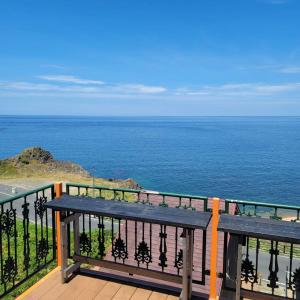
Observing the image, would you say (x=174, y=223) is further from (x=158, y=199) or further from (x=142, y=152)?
(x=142, y=152)

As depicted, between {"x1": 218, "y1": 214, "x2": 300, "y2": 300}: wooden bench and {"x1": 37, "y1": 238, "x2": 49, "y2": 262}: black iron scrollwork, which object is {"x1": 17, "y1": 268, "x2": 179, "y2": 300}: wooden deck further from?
{"x1": 218, "y1": 214, "x2": 300, "y2": 300}: wooden bench

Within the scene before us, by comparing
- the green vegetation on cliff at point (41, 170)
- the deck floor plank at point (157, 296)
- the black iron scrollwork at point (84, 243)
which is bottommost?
the green vegetation on cliff at point (41, 170)

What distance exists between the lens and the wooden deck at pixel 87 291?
494cm

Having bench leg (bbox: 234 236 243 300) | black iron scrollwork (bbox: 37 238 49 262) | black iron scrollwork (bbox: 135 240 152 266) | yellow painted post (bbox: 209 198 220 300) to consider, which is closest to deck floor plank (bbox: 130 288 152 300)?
black iron scrollwork (bbox: 135 240 152 266)

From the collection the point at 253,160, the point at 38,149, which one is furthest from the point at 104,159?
the point at 253,160

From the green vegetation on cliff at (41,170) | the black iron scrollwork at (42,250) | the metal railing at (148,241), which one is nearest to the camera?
the metal railing at (148,241)

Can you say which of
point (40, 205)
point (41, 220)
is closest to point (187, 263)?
point (41, 220)

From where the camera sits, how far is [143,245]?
530 centimetres

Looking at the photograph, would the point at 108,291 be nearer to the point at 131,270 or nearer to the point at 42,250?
the point at 131,270

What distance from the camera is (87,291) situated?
5086 mm

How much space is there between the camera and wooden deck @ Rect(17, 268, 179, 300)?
4939mm

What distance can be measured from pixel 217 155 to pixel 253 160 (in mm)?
10907

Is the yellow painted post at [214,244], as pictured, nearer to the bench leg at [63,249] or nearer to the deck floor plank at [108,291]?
the deck floor plank at [108,291]

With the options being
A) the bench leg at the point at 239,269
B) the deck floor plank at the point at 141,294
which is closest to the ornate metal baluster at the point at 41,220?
the deck floor plank at the point at 141,294
